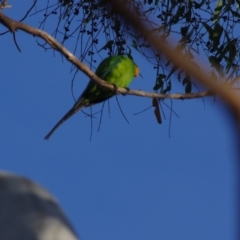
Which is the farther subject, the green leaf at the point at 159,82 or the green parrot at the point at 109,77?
the green parrot at the point at 109,77

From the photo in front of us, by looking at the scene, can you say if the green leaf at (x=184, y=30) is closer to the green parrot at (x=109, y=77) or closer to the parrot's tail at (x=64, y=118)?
the green parrot at (x=109, y=77)

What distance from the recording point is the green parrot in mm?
3258

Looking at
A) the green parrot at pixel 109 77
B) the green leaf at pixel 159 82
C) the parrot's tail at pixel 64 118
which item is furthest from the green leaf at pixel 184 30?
the parrot's tail at pixel 64 118

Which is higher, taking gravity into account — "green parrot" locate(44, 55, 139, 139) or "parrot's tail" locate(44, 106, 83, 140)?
"green parrot" locate(44, 55, 139, 139)

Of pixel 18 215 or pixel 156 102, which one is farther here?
pixel 156 102

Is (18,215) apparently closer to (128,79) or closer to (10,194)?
(10,194)

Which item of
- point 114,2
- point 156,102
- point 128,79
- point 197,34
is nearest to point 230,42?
point 197,34

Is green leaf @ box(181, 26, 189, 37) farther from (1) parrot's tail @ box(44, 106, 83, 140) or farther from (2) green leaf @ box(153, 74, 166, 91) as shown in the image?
(1) parrot's tail @ box(44, 106, 83, 140)

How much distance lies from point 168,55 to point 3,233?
459 mm

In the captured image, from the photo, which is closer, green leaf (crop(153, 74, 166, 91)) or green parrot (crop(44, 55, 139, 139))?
green leaf (crop(153, 74, 166, 91))

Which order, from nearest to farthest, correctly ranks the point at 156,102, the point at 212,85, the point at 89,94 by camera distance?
the point at 212,85 < the point at 156,102 < the point at 89,94

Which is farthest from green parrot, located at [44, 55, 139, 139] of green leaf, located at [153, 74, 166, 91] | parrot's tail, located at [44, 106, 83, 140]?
green leaf, located at [153, 74, 166, 91]

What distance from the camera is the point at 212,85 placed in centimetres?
47

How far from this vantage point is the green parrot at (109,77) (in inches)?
128
